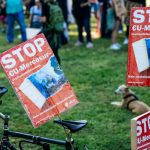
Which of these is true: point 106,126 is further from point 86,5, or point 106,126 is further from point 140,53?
point 86,5

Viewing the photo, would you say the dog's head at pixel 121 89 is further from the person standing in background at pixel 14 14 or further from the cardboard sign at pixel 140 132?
the person standing in background at pixel 14 14

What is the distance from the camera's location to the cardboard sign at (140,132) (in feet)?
13.4

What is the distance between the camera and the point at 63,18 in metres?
10.1

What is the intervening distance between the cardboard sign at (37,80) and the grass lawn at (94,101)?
162 cm

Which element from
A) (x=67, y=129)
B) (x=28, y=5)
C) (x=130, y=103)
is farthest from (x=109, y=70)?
(x=28, y=5)

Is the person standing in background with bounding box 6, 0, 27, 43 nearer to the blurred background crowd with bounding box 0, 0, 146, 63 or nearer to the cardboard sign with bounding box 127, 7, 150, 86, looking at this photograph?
the blurred background crowd with bounding box 0, 0, 146, 63

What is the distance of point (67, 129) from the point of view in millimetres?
4254

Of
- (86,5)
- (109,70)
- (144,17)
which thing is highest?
(144,17)

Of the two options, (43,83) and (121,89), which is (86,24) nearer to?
(121,89)

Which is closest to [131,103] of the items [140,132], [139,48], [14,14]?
[139,48]

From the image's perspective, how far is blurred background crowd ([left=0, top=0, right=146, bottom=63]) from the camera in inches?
348

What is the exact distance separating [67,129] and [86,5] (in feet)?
25.4

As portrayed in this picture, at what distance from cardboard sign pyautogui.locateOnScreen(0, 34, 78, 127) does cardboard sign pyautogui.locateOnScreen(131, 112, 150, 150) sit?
0.63m

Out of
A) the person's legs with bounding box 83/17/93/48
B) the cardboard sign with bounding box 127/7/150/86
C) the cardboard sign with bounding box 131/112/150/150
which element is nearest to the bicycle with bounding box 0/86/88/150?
the cardboard sign with bounding box 131/112/150/150
